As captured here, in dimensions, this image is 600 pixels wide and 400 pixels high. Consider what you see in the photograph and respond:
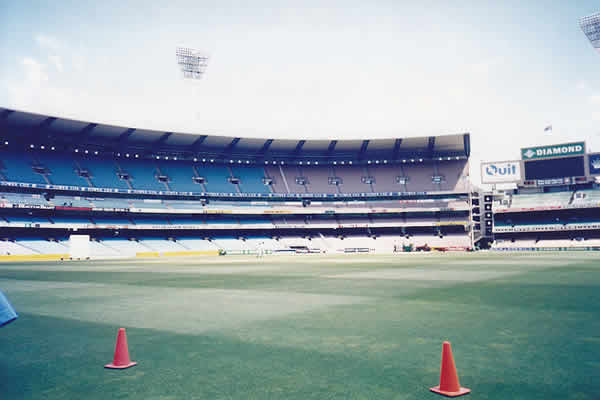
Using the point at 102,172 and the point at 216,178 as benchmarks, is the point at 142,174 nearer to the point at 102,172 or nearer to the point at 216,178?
the point at 102,172

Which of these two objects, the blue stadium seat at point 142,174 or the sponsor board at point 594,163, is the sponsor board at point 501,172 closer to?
the sponsor board at point 594,163

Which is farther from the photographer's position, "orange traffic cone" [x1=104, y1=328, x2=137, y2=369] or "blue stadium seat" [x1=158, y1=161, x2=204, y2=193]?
"blue stadium seat" [x1=158, y1=161, x2=204, y2=193]

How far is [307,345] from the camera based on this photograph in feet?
20.9

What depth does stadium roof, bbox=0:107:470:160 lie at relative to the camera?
169 feet

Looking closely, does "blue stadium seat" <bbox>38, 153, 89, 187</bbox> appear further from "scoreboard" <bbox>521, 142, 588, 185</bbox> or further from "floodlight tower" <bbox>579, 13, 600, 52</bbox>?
"floodlight tower" <bbox>579, 13, 600, 52</bbox>

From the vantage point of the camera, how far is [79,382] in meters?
4.79

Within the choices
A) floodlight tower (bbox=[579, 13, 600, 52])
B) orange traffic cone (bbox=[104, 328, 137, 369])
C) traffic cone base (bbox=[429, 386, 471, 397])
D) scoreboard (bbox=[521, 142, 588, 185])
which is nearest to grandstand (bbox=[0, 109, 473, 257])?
scoreboard (bbox=[521, 142, 588, 185])

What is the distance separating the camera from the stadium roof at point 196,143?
51406 mm

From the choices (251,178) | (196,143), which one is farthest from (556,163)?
(196,143)

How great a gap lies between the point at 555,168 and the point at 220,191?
4657 centimetres

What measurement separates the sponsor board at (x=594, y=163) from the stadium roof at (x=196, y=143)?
16.2 metres

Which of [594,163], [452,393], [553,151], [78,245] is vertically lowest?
[452,393]

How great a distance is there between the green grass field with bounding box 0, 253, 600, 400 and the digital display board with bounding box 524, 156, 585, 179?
4928cm

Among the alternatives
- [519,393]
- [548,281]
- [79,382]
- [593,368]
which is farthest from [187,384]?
[548,281]
